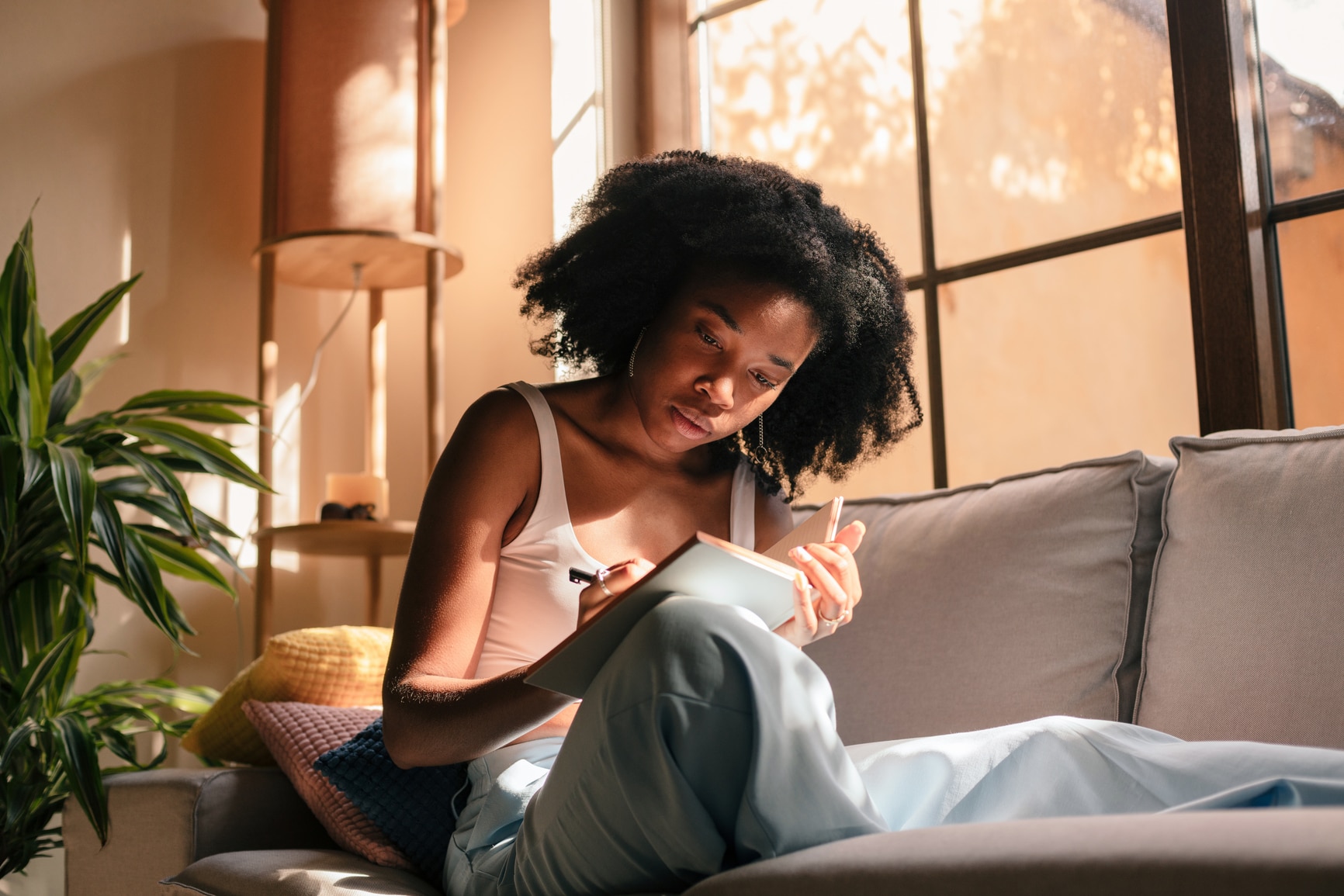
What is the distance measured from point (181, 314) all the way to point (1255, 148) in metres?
2.36

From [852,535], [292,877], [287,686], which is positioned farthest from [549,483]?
[287,686]

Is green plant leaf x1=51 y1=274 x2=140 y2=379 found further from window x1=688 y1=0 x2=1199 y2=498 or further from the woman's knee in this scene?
the woman's knee

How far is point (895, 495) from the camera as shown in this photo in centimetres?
180

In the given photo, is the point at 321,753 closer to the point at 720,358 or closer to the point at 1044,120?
the point at 720,358

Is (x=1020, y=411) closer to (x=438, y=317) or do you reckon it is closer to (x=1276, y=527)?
(x=1276, y=527)

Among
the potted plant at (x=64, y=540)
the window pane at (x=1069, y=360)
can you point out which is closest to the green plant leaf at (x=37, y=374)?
the potted plant at (x=64, y=540)

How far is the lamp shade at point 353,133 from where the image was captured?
2621 millimetres

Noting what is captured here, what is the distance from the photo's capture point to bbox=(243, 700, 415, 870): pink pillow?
1.37 m

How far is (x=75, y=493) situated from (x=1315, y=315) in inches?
80.5

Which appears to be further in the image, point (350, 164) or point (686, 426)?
point (350, 164)

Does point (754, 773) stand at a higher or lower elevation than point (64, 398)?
lower

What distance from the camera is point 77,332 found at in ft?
7.25

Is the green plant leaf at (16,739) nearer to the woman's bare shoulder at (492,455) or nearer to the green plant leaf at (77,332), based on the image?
the green plant leaf at (77,332)

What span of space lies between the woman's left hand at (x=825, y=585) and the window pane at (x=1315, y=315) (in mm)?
1053
